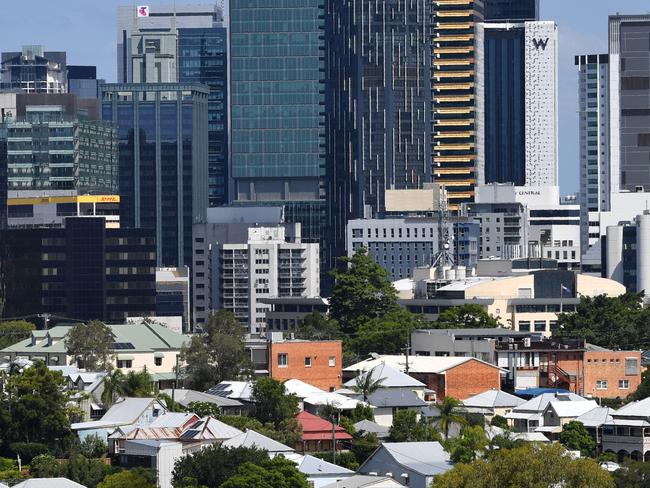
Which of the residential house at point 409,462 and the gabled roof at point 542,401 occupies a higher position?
the gabled roof at point 542,401

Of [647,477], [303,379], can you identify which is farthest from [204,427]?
[303,379]

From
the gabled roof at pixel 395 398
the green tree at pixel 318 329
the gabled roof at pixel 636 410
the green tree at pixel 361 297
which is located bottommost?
the gabled roof at pixel 395 398

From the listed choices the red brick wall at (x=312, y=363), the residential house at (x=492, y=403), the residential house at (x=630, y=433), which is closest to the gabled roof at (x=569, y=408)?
the residential house at (x=492, y=403)

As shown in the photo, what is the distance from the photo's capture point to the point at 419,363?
→ 151 meters

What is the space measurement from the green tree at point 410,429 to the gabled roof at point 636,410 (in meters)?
9.92

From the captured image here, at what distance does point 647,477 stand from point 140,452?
85.2ft

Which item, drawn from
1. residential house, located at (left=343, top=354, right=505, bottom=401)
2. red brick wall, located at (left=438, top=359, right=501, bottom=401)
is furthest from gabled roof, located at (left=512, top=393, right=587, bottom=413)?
residential house, located at (left=343, top=354, right=505, bottom=401)

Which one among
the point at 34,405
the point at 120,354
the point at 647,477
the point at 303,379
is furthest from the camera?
the point at 120,354

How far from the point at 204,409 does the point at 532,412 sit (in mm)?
18824

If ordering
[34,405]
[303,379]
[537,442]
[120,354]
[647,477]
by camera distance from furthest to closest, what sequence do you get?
[120,354], [303,379], [34,405], [537,442], [647,477]

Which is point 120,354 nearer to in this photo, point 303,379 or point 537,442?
point 303,379

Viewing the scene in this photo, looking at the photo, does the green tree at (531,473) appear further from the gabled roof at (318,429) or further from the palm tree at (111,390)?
the palm tree at (111,390)

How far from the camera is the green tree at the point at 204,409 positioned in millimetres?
125131

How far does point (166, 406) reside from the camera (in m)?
127
